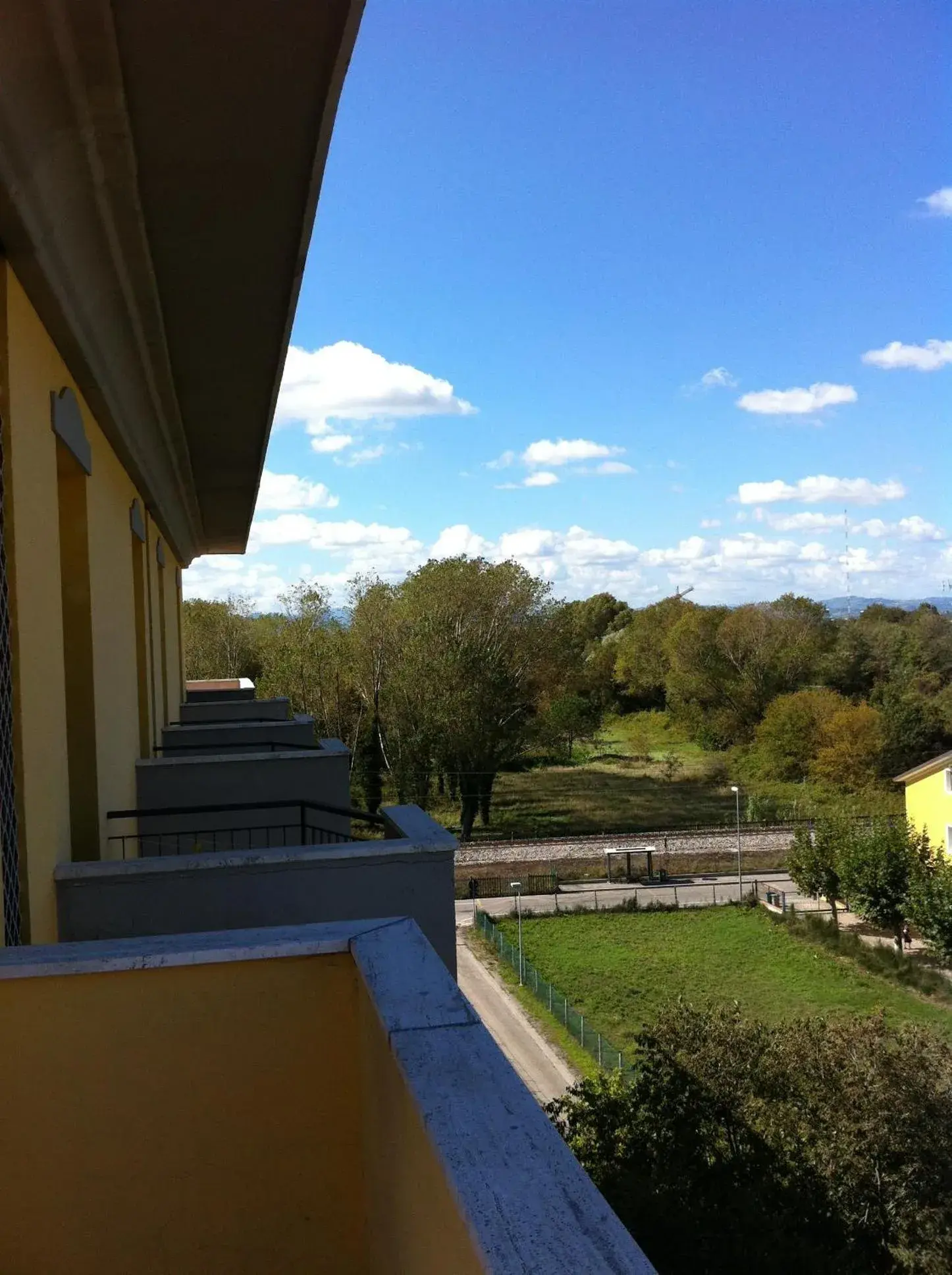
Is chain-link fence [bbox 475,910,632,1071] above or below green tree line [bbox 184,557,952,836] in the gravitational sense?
below

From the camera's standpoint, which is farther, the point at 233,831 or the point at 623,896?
the point at 623,896

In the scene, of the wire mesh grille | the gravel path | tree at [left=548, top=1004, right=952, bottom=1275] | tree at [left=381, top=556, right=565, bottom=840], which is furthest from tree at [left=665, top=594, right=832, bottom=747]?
the wire mesh grille

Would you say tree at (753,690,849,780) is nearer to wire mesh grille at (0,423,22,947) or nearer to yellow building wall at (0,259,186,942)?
yellow building wall at (0,259,186,942)

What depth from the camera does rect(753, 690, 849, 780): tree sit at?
44.2 meters

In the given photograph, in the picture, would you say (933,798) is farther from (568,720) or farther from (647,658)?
(647,658)

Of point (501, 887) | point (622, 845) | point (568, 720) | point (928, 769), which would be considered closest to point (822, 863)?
point (928, 769)

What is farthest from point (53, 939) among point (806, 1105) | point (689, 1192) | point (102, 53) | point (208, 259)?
point (806, 1105)

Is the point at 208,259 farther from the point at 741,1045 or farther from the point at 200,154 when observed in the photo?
the point at 741,1045

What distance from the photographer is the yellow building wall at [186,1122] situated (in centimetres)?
212

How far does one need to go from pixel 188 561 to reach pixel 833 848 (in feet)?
73.7

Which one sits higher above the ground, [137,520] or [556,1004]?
[137,520]

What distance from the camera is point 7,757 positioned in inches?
115

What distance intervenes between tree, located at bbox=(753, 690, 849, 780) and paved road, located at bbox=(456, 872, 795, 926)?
11.8 meters

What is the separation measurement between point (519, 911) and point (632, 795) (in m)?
16.9
